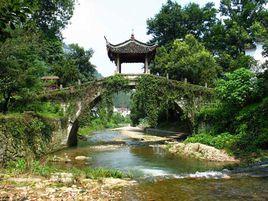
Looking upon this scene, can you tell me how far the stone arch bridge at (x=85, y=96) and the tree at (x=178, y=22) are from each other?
21655mm

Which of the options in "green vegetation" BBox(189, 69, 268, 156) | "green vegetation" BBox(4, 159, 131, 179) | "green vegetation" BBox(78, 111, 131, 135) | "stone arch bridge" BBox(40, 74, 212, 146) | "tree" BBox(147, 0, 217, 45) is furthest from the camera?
"tree" BBox(147, 0, 217, 45)

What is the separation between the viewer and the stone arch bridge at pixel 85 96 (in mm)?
29578

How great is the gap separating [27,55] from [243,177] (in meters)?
14.7

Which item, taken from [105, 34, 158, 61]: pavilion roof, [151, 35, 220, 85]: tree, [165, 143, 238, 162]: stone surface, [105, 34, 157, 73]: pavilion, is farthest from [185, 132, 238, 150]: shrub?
[151, 35, 220, 85]: tree

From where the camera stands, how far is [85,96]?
99.9 ft

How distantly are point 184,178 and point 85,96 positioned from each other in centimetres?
1681

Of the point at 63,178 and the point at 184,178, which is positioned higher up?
the point at 63,178

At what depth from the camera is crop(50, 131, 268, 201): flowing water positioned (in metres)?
12.0

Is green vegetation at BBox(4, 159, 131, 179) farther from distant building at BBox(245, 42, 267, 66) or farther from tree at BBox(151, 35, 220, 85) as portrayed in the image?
distant building at BBox(245, 42, 267, 66)

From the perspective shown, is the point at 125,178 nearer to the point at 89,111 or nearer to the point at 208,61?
the point at 89,111

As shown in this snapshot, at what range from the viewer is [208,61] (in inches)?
1561

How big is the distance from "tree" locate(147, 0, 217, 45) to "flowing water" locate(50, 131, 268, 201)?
106 feet

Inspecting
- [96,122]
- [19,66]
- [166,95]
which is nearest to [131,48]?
[166,95]

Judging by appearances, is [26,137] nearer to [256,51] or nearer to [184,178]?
[184,178]
